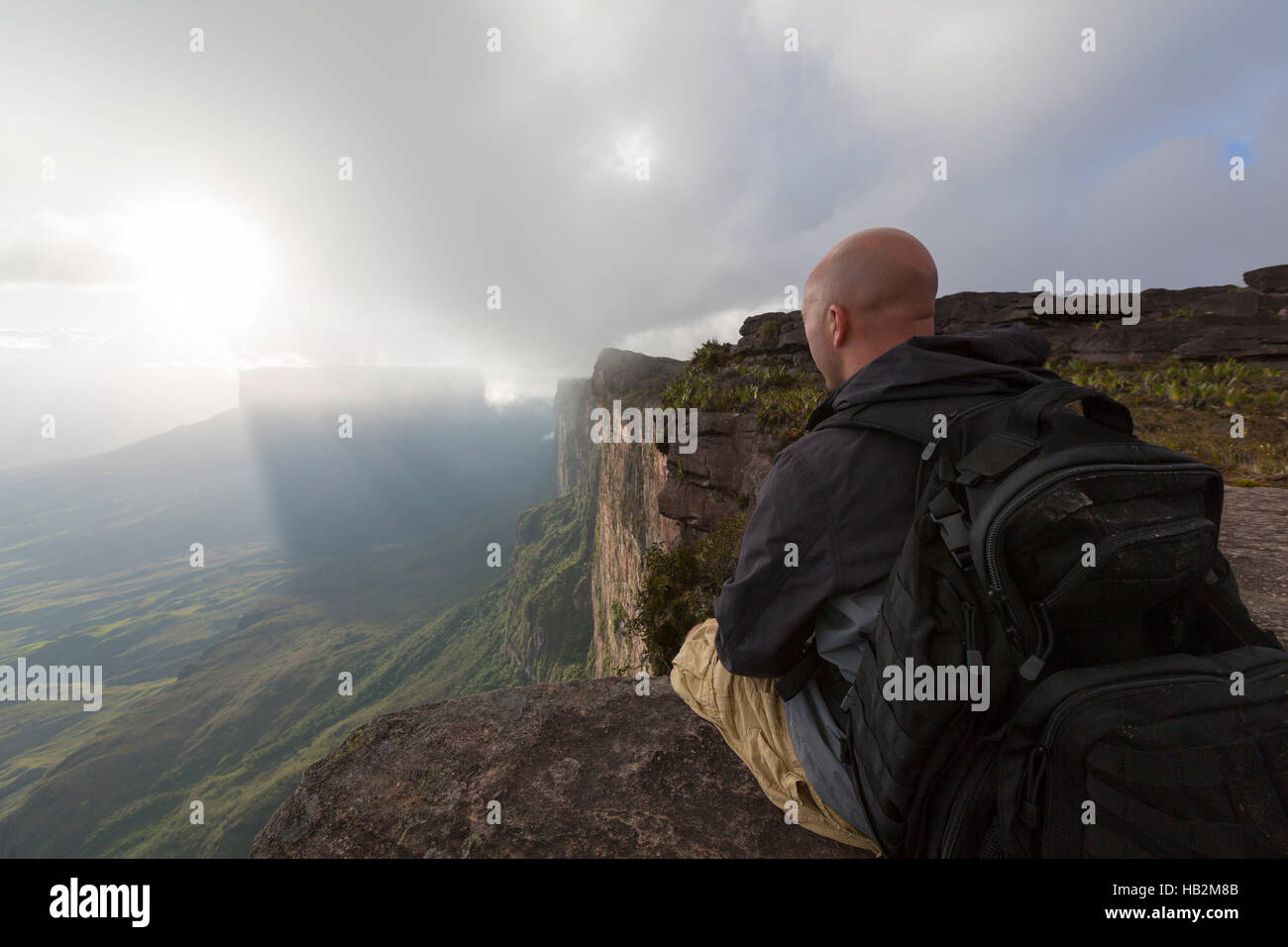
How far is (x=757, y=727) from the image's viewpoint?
8.79ft

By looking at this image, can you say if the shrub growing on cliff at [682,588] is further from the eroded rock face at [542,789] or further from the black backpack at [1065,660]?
the black backpack at [1065,660]

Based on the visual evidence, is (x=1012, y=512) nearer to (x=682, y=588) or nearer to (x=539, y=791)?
(x=539, y=791)

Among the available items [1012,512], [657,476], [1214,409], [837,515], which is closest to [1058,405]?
[1012,512]

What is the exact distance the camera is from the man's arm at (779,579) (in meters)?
2.00

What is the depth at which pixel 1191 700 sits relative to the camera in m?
1.40

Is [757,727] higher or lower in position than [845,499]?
lower

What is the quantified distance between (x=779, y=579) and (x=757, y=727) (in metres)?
1.12

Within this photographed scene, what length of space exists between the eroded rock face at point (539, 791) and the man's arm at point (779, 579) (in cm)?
80

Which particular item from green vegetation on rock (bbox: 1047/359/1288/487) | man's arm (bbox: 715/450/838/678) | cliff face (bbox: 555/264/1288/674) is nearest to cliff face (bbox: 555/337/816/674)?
cliff face (bbox: 555/264/1288/674)

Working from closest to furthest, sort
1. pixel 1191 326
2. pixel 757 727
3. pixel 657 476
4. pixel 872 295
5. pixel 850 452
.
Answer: pixel 850 452, pixel 872 295, pixel 757 727, pixel 1191 326, pixel 657 476

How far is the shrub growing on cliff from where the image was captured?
9.81 metres

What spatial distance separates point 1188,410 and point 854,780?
50.4ft
